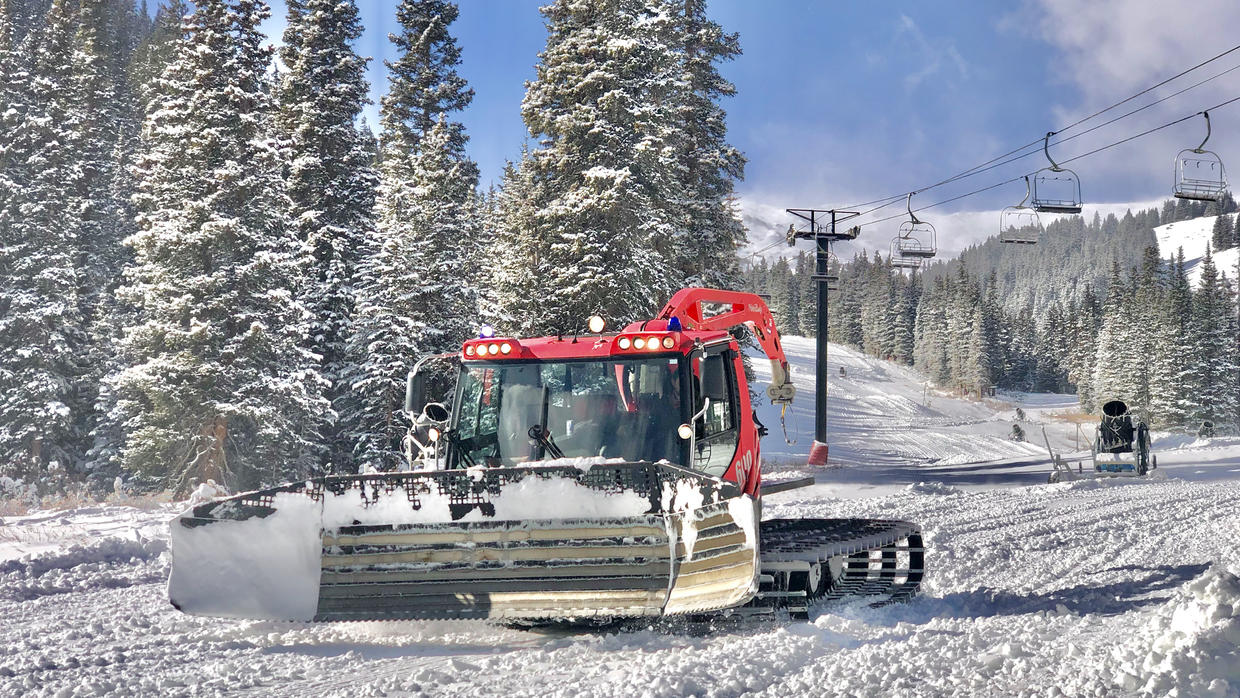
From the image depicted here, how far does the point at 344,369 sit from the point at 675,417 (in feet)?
67.8

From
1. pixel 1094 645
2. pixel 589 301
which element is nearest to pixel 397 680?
pixel 1094 645

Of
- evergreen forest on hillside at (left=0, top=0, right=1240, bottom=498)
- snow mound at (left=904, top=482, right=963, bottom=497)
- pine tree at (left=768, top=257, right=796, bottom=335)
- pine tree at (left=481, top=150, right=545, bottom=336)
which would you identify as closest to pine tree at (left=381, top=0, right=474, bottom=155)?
evergreen forest on hillside at (left=0, top=0, right=1240, bottom=498)

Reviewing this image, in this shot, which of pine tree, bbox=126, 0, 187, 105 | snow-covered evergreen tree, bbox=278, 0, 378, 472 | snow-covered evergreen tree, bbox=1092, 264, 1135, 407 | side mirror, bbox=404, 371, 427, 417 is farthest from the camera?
snow-covered evergreen tree, bbox=1092, 264, 1135, 407

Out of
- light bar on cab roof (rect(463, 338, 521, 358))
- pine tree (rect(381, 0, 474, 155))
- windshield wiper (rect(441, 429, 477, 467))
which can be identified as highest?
pine tree (rect(381, 0, 474, 155))

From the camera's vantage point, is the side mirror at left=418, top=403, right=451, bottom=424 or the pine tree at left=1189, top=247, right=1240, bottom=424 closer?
the side mirror at left=418, top=403, right=451, bottom=424

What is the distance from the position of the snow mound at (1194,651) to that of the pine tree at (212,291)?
20545mm

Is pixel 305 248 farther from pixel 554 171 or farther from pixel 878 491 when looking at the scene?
pixel 878 491

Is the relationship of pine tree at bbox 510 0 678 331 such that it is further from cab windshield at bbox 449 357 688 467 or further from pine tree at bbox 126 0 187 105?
pine tree at bbox 126 0 187 105

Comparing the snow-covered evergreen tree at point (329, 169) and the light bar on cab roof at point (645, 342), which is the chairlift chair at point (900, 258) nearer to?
the snow-covered evergreen tree at point (329, 169)

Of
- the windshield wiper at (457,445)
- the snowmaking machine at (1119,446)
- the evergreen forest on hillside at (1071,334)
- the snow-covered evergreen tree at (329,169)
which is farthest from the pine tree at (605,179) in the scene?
the evergreen forest on hillside at (1071,334)

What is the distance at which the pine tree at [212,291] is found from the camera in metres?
22.1

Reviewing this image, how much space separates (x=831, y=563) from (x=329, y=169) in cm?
2417

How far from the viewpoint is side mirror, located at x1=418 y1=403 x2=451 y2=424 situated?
7.52 m

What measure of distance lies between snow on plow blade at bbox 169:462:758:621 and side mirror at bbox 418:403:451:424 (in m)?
1.37
